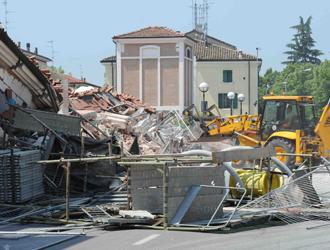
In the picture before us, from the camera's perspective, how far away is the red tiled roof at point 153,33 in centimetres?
6669

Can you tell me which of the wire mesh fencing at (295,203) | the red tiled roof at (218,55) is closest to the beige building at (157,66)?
the red tiled roof at (218,55)

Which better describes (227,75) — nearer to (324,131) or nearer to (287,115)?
(287,115)

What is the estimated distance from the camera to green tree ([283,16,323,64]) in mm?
135750

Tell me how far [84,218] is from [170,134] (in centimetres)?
1908

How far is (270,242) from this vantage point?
1071cm

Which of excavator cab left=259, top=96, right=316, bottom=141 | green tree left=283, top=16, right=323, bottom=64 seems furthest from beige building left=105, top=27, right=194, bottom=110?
green tree left=283, top=16, right=323, bottom=64

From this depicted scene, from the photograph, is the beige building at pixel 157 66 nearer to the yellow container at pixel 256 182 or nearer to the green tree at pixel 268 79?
the yellow container at pixel 256 182

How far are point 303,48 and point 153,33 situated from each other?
250ft

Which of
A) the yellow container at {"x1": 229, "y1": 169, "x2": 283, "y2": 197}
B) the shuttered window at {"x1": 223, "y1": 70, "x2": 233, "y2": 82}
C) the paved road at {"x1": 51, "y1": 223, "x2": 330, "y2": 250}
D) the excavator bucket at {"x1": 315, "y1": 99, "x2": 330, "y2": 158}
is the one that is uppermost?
the shuttered window at {"x1": 223, "y1": 70, "x2": 233, "y2": 82}

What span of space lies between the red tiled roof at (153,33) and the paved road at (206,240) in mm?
55126

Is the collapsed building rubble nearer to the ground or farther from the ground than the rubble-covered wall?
nearer to the ground

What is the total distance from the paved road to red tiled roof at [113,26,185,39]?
55126 millimetres

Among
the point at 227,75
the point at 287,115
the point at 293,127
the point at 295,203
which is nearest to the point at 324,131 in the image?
the point at 293,127

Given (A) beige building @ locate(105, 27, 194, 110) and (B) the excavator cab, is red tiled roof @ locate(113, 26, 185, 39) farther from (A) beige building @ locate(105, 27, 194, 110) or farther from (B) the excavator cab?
(B) the excavator cab
